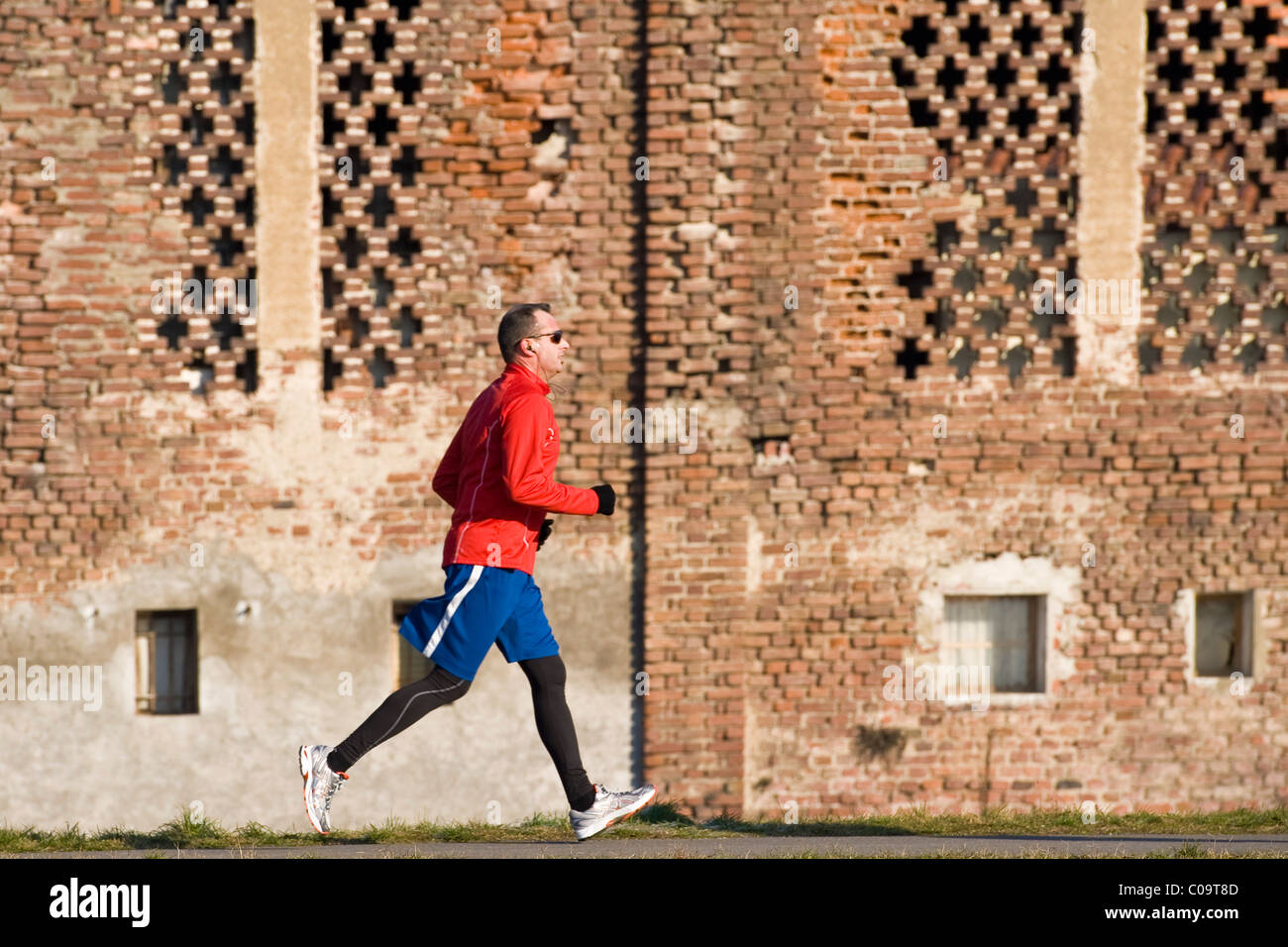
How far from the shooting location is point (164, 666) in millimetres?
9344

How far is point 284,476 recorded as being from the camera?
9.19 metres

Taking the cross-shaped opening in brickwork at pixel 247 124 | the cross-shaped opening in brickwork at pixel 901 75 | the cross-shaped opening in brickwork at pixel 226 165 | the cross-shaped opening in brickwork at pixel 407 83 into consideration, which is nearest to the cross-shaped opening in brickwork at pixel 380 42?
the cross-shaped opening in brickwork at pixel 407 83

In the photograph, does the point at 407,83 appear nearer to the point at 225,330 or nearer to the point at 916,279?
the point at 225,330

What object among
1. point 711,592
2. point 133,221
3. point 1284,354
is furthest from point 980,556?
point 133,221

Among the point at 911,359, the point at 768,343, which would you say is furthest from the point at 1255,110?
the point at 768,343

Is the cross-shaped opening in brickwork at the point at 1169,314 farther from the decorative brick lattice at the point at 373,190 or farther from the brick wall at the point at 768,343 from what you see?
the decorative brick lattice at the point at 373,190

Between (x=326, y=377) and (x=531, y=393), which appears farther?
(x=326, y=377)

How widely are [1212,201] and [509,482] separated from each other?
6157mm

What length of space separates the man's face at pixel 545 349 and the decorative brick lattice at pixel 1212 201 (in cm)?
522

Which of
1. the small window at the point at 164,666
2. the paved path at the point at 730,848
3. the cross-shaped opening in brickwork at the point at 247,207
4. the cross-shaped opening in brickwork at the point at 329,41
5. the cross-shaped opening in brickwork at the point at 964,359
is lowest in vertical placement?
the paved path at the point at 730,848

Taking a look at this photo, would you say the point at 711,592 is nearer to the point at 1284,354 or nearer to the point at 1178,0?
the point at 1284,354

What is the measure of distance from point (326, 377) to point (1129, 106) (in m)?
5.76

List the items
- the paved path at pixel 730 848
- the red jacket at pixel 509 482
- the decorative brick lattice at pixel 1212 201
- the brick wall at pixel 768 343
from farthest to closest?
the decorative brick lattice at pixel 1212 201 → the brick wall at pixel 768 343 → the paved path at pixel 730 848 → the red jacket at pixel 509 482

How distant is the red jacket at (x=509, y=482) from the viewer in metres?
5.30
